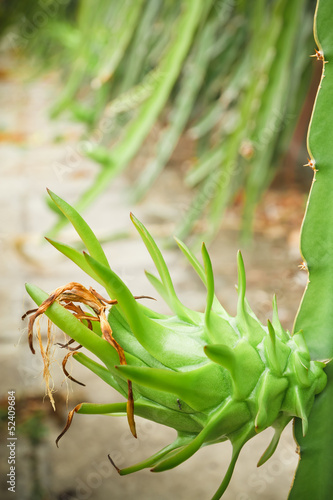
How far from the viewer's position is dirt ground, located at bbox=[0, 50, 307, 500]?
0.63 meters

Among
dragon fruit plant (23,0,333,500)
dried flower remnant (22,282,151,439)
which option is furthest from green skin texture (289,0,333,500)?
dried flower remnant (22,282,151,439)

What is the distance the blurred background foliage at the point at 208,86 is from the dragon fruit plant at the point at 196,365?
0.61 metres

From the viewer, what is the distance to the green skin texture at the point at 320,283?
0.37m

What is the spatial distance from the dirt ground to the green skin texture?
18 cm

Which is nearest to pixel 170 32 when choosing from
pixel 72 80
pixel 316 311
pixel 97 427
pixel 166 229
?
pixel 72 80

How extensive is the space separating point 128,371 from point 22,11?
3118 millimetres

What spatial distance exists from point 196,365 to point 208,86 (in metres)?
1.26

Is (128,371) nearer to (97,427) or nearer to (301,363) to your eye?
(301,363)

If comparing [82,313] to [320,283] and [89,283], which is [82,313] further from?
[89,283]

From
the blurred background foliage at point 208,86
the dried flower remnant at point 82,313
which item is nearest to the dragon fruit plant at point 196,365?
the dried flower remnant at point 82,313

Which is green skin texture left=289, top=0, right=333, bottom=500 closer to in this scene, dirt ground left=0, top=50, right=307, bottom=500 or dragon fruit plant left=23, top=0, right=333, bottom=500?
dragon fruit plant left=23, top=0, right=333, bottom=500

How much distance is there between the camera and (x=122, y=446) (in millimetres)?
695

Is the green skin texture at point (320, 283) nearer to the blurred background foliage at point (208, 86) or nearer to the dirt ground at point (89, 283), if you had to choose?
the dirt ground at point (89, 283)

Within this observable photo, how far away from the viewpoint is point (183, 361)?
33 cm
